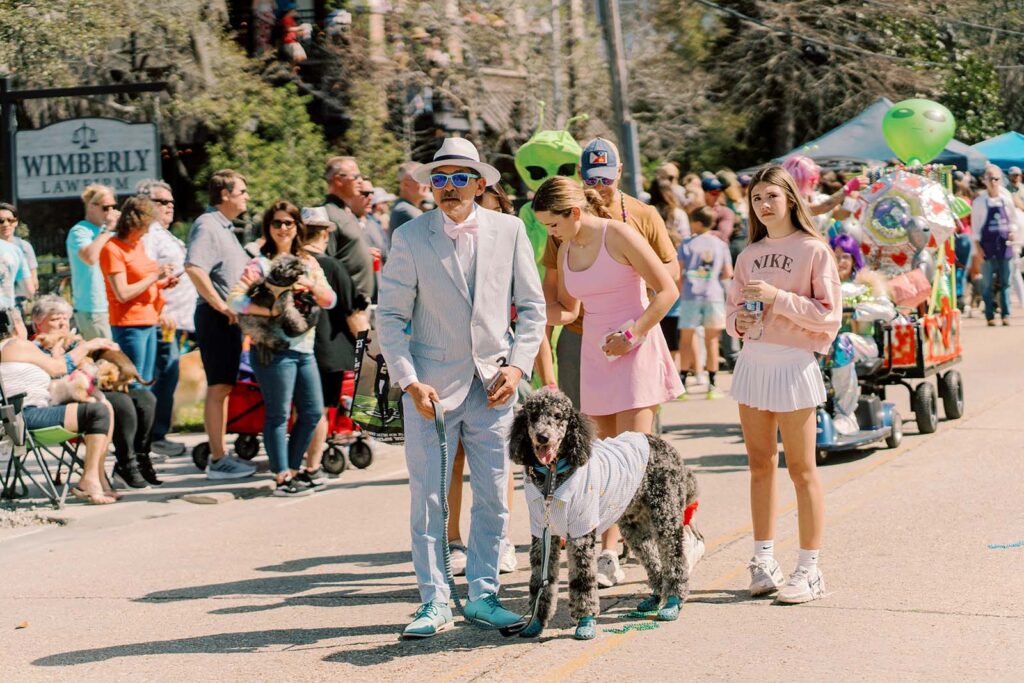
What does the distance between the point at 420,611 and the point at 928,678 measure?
2030 millimetres

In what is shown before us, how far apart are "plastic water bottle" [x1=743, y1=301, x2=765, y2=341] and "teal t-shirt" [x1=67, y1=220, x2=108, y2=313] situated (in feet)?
19.6

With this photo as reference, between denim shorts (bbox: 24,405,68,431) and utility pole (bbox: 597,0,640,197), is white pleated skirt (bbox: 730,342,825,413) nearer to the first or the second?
denim shorts (bbox: 24,405,68,431)

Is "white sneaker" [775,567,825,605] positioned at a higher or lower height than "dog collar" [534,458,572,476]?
lower

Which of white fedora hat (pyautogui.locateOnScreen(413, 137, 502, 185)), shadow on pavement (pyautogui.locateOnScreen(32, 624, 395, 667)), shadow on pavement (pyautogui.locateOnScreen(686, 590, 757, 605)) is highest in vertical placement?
white fedora hat (pyautogui.locateOnScreen(413, 137, 502, 185))

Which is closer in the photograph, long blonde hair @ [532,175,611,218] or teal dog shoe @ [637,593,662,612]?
teal dog shoe @ [637,593,662,612]

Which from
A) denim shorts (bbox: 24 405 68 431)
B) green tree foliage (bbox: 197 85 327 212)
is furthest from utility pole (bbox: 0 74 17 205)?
green tree foliage (bbox: 197 85 327 212)

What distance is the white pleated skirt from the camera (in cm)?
637

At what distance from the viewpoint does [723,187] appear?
16.0 metres

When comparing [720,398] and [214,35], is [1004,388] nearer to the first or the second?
[720,398]

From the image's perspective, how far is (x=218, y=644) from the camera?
6180 mm

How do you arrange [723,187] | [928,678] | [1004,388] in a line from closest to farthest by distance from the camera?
1. [928,678]
2. [1004,388]
3. [723,187]

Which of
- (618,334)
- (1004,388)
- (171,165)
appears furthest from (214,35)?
(618,334)

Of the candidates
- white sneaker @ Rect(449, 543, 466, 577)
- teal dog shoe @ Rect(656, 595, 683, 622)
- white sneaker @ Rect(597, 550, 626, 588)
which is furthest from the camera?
white sneaker @ Rect(449, 543, 466, 577)

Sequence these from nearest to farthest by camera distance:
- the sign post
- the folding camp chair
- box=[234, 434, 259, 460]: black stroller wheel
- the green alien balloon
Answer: the folding camp chair → box=[234, 434, 259, 460]: black stroller wheel → the sign post → the green alien balloon
